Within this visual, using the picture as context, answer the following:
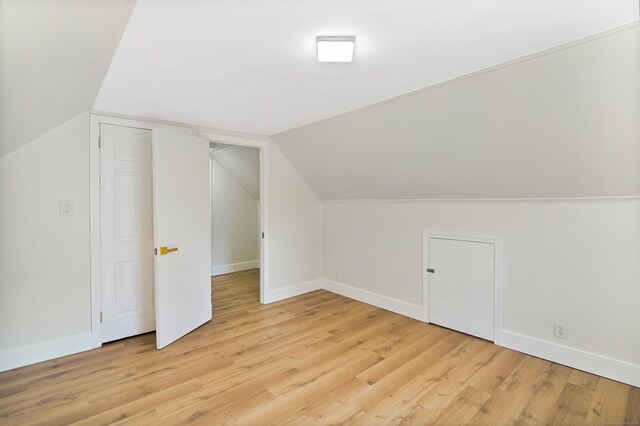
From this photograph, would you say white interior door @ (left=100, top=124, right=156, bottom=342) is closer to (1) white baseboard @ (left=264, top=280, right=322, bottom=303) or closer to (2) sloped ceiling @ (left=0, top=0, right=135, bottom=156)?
(2) sloped ceiling @ (left=0, top=0, right=135, bottom=156)

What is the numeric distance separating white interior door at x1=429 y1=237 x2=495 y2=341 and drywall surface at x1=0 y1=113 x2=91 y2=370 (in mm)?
3253

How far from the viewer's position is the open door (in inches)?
104

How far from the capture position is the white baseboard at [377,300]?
3.33m

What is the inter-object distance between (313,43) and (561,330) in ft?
9.05

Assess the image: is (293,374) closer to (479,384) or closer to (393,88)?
(479,384)

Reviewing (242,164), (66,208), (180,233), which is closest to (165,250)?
(180,233)

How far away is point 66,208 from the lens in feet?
8.27

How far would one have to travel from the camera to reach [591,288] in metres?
2.26

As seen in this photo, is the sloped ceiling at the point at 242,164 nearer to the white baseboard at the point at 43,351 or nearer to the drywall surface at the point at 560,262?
the drywall surface at the point at 560,262

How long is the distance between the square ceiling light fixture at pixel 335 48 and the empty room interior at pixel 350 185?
12 mm

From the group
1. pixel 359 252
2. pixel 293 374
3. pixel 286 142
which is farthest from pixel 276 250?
pixel 293 374

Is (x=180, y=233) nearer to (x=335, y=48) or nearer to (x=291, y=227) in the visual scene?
(x=291, y=227)

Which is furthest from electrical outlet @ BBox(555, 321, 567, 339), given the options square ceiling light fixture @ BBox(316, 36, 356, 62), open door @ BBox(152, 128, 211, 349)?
open door @ BBox(152, 128, 211, 349)

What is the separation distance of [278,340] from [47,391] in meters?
1.65
